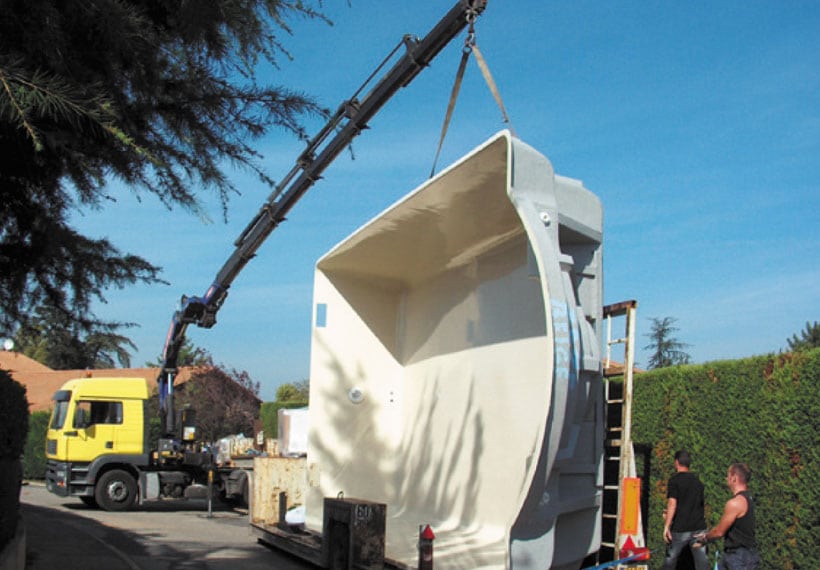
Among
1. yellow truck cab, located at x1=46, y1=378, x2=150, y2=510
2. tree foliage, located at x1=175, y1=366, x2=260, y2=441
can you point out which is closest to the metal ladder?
yellow truck cab, located at x1=46, y1=378, x2=150, y2=510

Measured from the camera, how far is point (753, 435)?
820 cm

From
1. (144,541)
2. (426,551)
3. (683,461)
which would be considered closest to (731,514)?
(683,461)

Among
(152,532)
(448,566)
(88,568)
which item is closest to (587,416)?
(448,566)

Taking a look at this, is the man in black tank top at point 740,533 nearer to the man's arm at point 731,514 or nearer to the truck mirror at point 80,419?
the man's arm at point 731,514

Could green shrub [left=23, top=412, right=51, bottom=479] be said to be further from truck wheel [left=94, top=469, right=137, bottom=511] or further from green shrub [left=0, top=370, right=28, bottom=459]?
green shrub [left=0, top=370, right=28, bottom=459]

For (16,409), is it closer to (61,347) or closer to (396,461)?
(61,347)

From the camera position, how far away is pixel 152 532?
14852mm

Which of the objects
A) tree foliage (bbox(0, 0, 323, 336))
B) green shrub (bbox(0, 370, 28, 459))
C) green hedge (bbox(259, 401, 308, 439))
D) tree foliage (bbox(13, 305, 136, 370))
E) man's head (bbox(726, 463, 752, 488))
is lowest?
green hedge (bbox(259, 401, 308, 439))

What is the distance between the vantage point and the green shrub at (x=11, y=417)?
A: 8.11 metres

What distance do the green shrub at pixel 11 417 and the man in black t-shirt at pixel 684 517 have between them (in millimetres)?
5980

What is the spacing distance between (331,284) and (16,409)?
373 centimetres

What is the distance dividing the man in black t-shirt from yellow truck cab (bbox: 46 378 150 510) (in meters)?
14.3

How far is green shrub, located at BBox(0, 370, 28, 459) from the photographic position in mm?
8109

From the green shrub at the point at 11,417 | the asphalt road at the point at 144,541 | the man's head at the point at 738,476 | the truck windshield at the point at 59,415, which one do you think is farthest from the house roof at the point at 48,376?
the man's head at the point at 738,476
